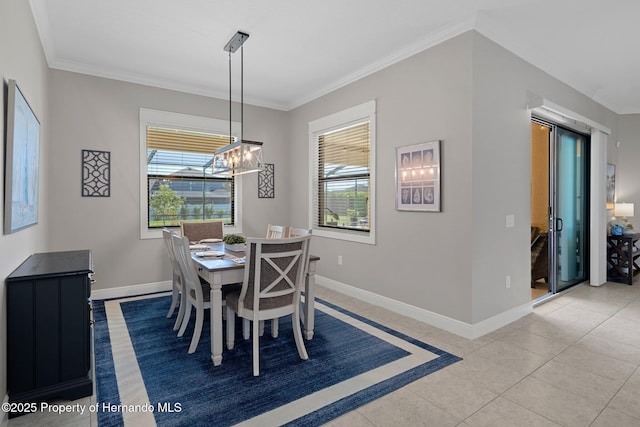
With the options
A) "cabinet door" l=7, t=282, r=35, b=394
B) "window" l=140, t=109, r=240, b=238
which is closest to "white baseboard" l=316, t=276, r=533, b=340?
"window" l=140, t=109, r=240, b=238

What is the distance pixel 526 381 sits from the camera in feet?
7.55

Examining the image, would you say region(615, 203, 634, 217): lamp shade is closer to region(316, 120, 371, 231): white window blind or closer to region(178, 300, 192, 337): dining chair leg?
region(316, 120, 371, 231): white window blind

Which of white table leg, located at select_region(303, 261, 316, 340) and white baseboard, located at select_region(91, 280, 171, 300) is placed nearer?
white table leg, located at select_region(303, 261, 316, 340)

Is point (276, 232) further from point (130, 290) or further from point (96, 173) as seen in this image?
point (96, 173)

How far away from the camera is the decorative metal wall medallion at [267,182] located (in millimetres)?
5336

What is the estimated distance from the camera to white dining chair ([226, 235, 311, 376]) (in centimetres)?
236

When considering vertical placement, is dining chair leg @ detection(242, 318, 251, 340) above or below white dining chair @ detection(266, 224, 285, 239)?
below

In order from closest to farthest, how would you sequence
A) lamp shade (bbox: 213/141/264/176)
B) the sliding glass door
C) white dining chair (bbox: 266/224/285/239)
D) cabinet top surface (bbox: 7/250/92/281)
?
cabinet top surface (bbox: 7/250/92/281), lamp shade (bbox: 213/141/264/176), white dining chair (bbox: 266/224/285/239), the sliding glass door

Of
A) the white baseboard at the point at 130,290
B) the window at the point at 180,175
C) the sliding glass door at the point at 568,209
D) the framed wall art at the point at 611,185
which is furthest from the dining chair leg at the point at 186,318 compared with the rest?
the framed wall art at the point at 611,185

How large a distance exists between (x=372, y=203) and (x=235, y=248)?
5.45 ft

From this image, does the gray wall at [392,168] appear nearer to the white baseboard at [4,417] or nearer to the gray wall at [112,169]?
the gray wall at [112,169]

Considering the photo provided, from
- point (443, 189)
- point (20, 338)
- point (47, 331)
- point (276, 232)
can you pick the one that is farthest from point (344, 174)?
point (20, 338)

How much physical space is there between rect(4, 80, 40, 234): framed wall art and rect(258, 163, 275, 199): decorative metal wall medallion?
294 centimetres

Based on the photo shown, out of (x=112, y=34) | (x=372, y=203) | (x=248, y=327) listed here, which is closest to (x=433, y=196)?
(x=372, y=203)
